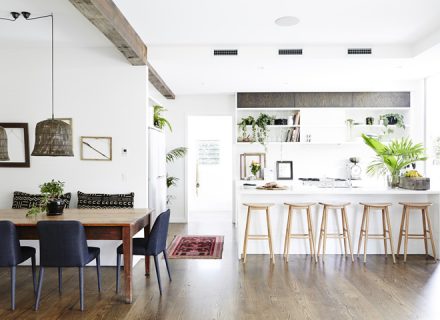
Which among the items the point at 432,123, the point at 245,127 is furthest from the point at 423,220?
the point at 245,127

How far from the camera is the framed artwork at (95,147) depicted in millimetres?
4879

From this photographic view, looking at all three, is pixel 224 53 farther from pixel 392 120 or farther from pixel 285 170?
pixel 392 120

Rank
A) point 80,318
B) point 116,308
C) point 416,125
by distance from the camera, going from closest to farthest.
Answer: point 80,318
point 116,308
point 416,125

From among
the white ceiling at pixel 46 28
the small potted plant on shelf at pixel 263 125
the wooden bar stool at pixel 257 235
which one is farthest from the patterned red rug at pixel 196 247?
the white ceiling at pixel 46 28

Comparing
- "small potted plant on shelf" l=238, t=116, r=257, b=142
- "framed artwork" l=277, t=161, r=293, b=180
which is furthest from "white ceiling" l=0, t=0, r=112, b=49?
"framed artwork" l=277, t=161, r=293, b=180

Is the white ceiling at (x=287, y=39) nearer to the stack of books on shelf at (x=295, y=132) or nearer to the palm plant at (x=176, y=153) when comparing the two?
the stack of books on shelf at (x=295, y=132)

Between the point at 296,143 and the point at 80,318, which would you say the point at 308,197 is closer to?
the point at 296,143

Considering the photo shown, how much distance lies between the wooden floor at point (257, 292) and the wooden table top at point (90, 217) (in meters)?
0.75

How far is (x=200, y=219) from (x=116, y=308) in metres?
4.98

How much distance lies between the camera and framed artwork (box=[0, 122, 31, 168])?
482 centimetres

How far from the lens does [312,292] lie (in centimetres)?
379

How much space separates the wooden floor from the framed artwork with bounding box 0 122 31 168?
132cm

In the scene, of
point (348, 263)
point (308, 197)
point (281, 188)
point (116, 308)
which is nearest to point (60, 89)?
point (116, 308)

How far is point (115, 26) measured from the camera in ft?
12.0
